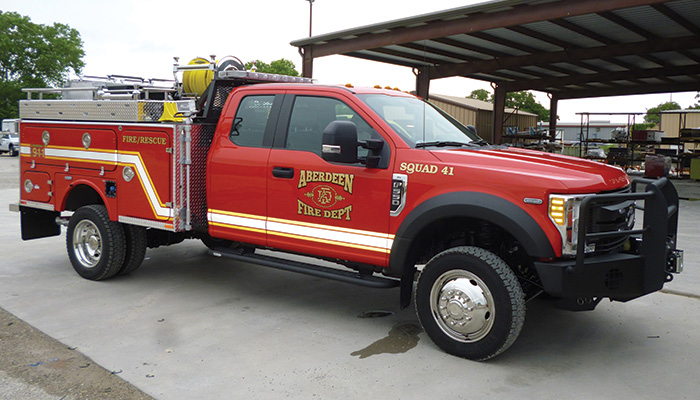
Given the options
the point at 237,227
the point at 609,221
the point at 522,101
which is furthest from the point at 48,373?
the point at 522,101

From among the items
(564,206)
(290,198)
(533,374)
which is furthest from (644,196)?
(290,198)

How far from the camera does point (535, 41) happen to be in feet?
61.6

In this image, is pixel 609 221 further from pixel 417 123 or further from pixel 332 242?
pixel 332 242

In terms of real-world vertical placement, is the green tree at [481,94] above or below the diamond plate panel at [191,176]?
above

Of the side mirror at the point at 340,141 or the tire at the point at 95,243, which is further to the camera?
the tire at the point at 95,243

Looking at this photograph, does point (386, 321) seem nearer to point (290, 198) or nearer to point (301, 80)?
point (290, 198)

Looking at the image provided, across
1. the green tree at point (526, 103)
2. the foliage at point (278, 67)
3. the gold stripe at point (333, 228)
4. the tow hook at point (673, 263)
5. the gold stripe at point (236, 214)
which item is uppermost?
the foliage at point (278, 67)

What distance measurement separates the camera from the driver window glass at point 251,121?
5.47 m

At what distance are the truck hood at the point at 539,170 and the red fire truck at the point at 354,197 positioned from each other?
0.6 inches

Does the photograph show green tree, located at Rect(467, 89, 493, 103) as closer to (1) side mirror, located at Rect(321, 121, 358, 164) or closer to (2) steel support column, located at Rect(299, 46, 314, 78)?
(2) steel support column, located at Rect(299, 46, 314, 78)

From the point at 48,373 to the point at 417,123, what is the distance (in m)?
3.30

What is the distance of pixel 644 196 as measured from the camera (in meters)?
4.09

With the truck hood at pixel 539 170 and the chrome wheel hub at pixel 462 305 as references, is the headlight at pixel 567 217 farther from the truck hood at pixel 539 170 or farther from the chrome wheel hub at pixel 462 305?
the chrome wheel hub at pixel 462 305

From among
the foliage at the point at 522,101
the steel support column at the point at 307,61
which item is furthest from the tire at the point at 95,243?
the foliage at the point at 522,101
